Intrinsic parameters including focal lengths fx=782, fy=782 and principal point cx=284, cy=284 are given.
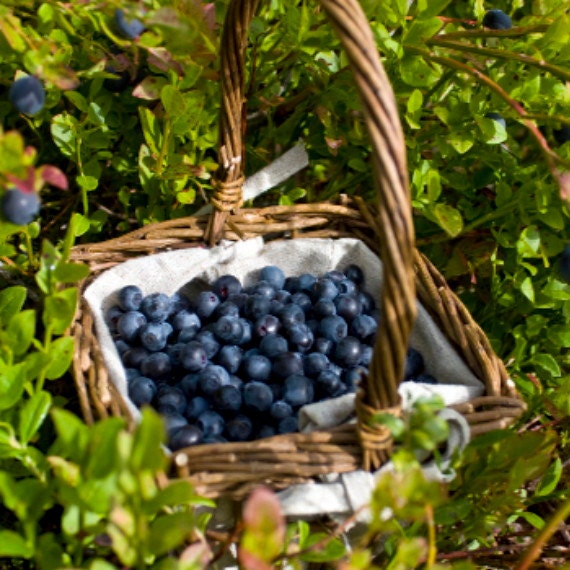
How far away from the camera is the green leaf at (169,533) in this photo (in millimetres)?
751

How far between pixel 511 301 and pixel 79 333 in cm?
83

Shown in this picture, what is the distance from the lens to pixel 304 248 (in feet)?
4.71

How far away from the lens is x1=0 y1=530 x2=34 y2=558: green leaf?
32.0 inches

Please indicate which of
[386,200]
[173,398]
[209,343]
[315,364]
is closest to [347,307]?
[315,364]

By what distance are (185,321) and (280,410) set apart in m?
0.26

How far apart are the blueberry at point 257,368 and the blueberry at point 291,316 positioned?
0.09 metres

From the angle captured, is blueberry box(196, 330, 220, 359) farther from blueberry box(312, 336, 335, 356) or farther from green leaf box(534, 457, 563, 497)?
green leaf box(534, 457, 563, 497)

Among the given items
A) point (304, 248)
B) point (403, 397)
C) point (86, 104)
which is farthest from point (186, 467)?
point (86, 104)

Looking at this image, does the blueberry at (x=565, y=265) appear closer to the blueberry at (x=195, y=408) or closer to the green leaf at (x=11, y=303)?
the blueberry at (x=195, y=408)

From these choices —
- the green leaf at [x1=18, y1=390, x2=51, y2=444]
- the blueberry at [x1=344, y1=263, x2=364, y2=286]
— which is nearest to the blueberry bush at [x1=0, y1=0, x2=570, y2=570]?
the green leaf at [x1=18, y1=390, x2=51, y2=444]

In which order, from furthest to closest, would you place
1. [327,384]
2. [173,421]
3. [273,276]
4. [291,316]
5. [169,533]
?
[273,276] → [291,316] → [327,384] → [173,421] → [169,533]

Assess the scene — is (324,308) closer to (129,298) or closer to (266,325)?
(266,325)

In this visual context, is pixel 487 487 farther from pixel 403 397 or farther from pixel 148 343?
pixel 148 343

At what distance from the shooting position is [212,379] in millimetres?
1183
